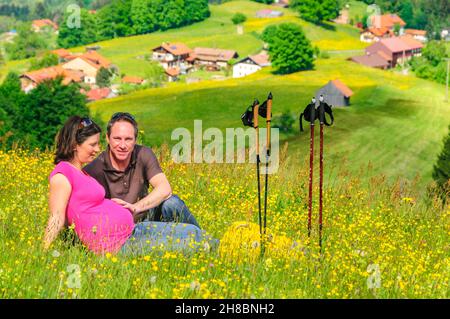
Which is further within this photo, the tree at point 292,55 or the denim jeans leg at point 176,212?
the tree at point 292,55

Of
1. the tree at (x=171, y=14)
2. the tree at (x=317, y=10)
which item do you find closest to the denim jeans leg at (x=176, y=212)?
the tree at (x=317, y=10)

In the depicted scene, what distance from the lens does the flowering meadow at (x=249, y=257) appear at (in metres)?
5.30

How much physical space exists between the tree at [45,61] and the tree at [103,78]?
2128cm

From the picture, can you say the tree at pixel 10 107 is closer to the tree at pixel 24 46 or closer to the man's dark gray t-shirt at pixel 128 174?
the man's dark gray t-shirt at pixel 128 174

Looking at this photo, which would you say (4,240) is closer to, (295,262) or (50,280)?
(50,280)

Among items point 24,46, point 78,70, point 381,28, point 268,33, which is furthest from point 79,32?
point 381,28

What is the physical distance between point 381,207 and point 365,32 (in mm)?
162811

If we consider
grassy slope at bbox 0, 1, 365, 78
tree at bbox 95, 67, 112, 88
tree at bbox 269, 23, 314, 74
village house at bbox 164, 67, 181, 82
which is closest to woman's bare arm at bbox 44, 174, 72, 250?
tree at bbox 269, 23, 314, 74

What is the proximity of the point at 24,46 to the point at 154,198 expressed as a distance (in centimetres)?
16904

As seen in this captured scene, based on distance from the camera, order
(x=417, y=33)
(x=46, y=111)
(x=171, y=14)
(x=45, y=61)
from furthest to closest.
Answer: 1. (x=417, y=33)
2. (x=171, y=14)
3. (x=45, y=61)
4. (x=46, y=111)

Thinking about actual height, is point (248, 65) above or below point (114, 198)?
below

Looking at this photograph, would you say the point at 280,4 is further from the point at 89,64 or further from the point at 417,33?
the point at 89,64

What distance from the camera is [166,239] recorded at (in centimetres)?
646
